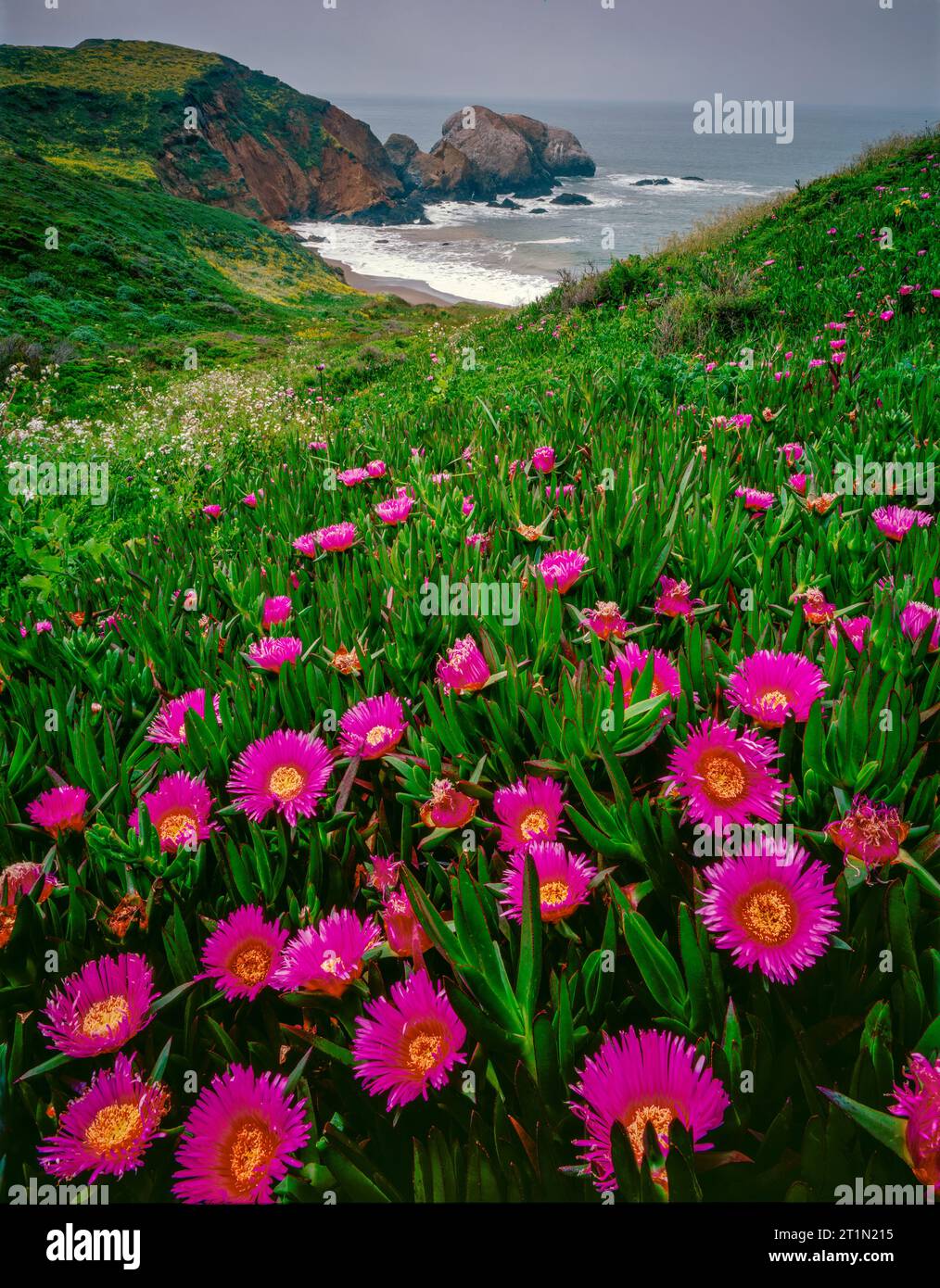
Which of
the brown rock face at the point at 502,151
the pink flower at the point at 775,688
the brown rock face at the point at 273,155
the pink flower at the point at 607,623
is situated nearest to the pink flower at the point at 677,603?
the pink flower at the point at 607,623

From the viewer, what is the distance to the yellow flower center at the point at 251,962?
64 centimetres

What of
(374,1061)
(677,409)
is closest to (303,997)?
(374,1061)

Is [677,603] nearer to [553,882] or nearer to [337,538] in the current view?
[553,882]

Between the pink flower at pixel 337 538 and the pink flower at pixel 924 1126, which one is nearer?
the pink flower at pixel 924 1126

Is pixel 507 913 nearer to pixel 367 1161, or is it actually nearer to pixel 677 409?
pixel 367 1161

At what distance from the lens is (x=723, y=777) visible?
0.71 metres

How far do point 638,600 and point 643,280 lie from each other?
9551mm

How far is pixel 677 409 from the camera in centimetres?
268

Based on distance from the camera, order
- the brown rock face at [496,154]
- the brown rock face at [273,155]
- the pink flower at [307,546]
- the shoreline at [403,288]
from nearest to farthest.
Answer: the pink flower at [307,546] < the shoreline at [403,288] < the brown rock face at [273,155] < the brown rock face at [496,154]

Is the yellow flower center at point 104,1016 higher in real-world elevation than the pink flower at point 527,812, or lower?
lower

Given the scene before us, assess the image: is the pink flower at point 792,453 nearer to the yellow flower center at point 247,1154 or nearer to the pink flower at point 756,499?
the pink flower at point 756,499

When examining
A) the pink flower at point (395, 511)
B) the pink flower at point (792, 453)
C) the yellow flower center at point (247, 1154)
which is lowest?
the yellow flower center at point (247, 1154)

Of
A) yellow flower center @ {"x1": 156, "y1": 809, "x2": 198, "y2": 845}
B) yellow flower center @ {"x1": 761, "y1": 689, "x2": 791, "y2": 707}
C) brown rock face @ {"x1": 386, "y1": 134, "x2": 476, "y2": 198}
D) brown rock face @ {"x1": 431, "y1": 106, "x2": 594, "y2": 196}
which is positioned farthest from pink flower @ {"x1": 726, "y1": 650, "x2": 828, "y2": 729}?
brown rock face @ {"x1": 386, "y1": 134, "x2": 476, "y2": 198}

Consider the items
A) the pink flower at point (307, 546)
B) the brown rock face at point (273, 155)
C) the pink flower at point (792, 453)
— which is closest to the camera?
the pink flower at point (307, 546)
